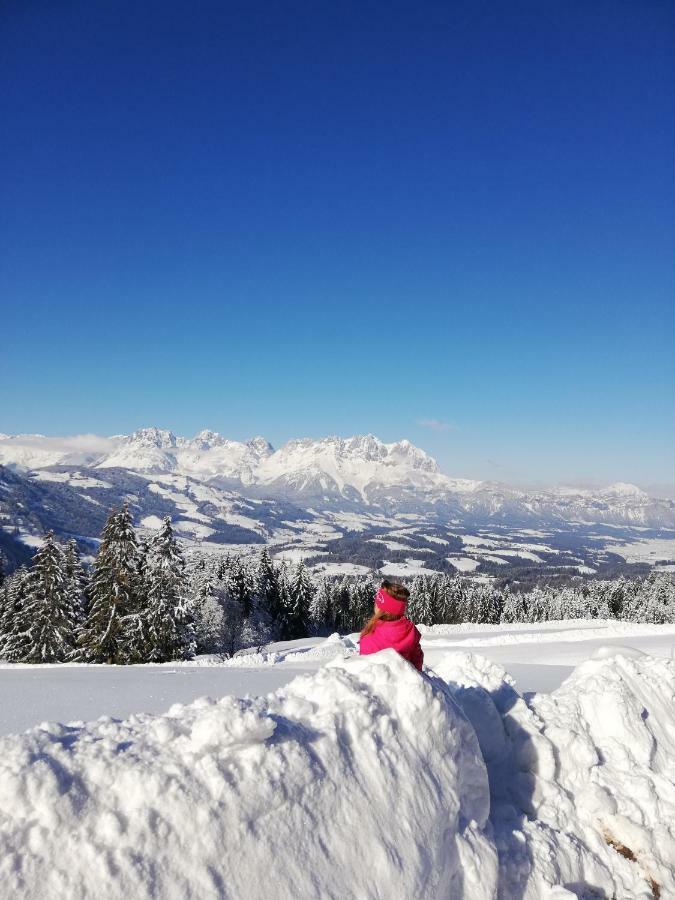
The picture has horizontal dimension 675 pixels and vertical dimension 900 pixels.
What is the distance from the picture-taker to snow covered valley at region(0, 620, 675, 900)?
280cm

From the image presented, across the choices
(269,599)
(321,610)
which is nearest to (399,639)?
(269,599)

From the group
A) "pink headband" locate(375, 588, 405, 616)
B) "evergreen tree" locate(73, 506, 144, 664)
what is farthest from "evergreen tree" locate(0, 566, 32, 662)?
"pink headband" locate(375, 588, 405, 616)

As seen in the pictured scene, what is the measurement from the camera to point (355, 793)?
3.81 m

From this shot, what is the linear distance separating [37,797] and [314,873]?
1.76 metres

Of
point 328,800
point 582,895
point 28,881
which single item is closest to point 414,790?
point 328,800

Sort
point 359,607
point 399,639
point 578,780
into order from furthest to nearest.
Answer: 1. point 359,607
2. point 578,780
3. point 399,639

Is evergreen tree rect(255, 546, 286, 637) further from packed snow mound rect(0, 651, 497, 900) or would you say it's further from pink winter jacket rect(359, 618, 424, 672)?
packed snow mound rect(0, 651, 497, 900)

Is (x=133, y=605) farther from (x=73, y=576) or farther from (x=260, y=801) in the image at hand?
(x=260, y=801)

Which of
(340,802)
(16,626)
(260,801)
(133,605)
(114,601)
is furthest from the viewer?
(16,626)

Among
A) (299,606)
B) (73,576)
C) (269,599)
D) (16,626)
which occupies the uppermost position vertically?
(73,576)

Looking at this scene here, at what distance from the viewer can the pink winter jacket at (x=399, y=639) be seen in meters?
5.68

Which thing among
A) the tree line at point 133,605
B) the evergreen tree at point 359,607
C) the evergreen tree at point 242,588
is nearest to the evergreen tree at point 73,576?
the tree line at point 133,605

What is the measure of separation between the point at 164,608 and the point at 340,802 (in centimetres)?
2268

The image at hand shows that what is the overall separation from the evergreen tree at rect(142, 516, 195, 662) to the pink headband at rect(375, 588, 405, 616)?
20.8 m
